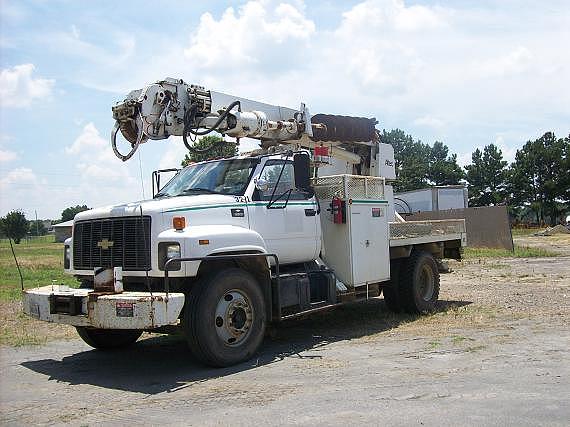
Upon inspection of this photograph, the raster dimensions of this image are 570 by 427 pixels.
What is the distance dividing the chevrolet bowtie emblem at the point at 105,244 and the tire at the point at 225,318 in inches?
46.7

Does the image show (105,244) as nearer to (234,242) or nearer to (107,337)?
(234,242)

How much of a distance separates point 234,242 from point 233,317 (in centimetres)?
85

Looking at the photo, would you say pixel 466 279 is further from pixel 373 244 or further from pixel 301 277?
pixel 301 277

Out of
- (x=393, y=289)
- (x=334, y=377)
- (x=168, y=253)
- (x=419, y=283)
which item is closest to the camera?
(x=334, y=377)

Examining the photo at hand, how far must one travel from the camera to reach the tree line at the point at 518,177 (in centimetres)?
7388

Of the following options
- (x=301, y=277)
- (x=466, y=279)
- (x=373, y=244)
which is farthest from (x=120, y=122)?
(x=466, y=279)

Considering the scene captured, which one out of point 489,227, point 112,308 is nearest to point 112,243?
point 112,308

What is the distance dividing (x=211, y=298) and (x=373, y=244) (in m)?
3.51

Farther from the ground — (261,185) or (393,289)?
(261,185)

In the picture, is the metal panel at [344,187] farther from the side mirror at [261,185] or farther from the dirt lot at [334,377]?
the dirt lot at [334,377]

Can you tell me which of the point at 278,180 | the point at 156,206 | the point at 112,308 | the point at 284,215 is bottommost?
the point at 112,308

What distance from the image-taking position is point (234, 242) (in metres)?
7.30

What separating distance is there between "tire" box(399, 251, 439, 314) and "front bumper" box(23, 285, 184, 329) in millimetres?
4839

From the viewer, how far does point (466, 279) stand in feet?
52.4
